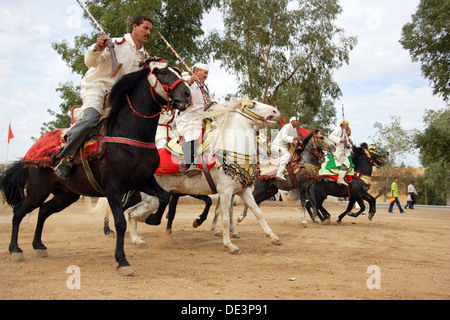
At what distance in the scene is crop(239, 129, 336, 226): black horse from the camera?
12.4m

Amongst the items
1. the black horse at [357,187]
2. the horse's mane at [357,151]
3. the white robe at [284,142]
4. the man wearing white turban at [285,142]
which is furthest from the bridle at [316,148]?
the horse's mane at [357,151]

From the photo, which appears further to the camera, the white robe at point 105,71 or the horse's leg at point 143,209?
the horse's leg at point 143,209

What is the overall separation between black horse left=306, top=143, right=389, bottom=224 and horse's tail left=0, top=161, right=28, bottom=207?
9027 mm

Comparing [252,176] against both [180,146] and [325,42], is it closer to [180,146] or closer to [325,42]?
[180,146]

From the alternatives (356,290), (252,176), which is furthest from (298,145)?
(356,290)

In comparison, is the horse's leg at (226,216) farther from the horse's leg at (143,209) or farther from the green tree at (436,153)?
the green tree at (436,153)

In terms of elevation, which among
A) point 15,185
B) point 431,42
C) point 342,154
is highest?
point 431,42

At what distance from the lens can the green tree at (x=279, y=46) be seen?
1007 inches

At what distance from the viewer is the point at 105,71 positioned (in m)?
6.05

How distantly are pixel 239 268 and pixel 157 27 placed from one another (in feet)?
57.6

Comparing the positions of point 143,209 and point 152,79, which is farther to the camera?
point 143,209

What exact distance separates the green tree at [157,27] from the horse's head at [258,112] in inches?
530

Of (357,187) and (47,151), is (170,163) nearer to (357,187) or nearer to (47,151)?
(47,151)

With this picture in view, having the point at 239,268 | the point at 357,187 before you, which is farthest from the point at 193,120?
the point at 357,187
